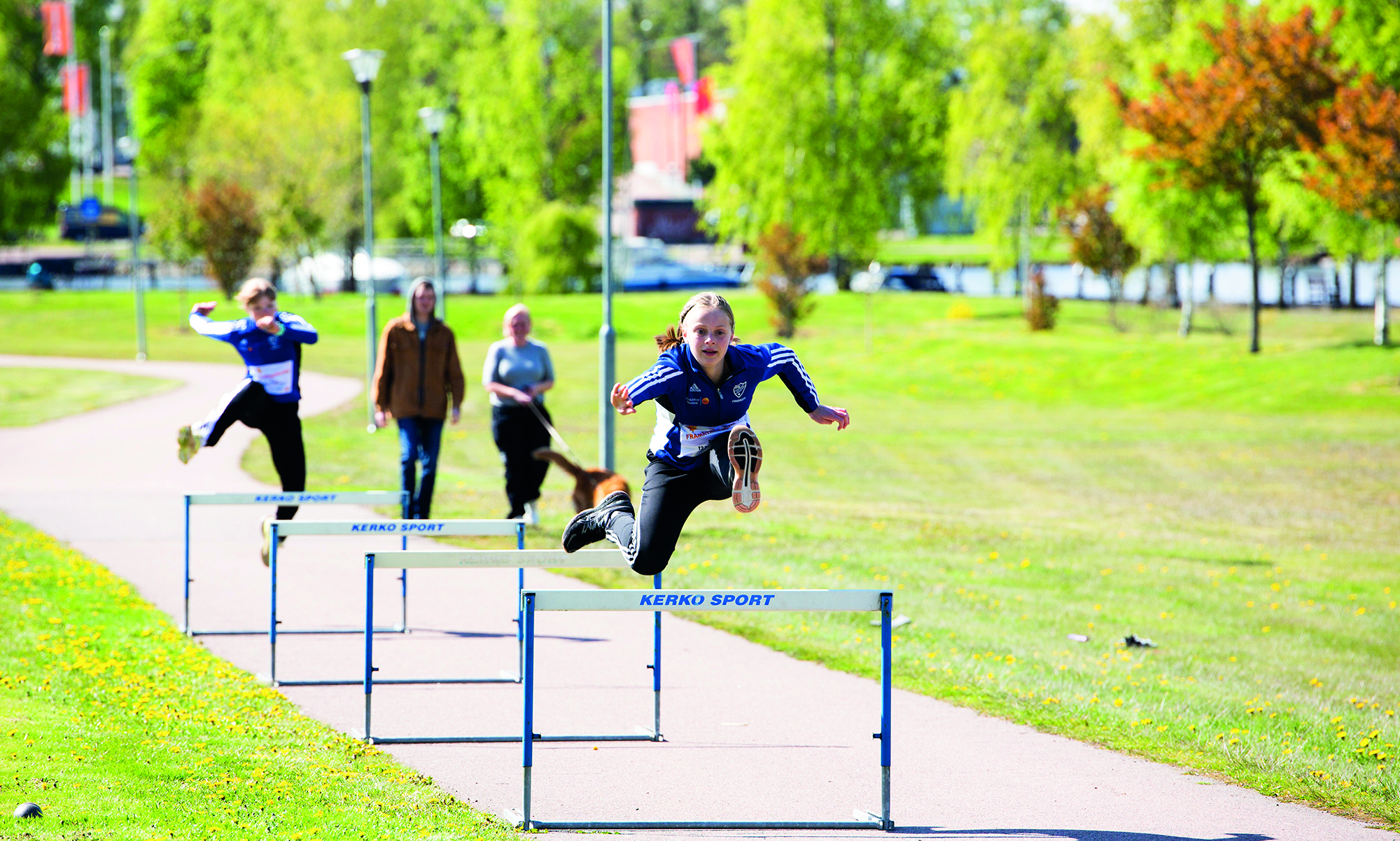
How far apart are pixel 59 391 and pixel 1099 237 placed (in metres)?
33.6

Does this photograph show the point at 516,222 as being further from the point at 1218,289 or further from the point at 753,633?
the point at 753,633

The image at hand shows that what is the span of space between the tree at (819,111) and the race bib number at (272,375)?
44872 mm

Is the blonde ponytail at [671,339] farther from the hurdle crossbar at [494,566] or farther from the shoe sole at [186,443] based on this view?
the shoe sole at [186,443]

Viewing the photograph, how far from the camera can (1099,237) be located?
49125 mm

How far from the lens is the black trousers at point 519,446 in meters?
13.1

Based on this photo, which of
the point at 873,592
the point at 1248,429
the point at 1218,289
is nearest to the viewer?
the point at 873,592

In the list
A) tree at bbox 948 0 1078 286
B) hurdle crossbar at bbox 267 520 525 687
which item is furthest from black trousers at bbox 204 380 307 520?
tree at bbox 948 0 1078 286

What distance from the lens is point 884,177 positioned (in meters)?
59.6

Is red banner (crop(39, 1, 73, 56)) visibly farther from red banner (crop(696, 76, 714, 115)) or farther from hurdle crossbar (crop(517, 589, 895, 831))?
hurdle crossbar (crop(517, 589, 895, 831))

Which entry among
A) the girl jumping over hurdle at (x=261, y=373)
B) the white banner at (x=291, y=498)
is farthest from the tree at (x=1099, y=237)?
the white banner at (x=291, y=498)

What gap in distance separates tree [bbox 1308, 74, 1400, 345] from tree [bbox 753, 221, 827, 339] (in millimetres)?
16399

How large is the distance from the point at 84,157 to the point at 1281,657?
82.3m

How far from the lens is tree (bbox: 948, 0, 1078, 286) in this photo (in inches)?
2170

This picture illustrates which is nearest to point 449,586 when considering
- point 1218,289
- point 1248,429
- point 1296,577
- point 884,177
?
point 1296,577
